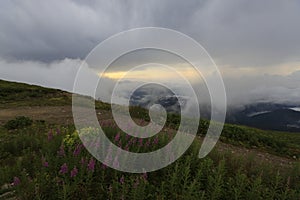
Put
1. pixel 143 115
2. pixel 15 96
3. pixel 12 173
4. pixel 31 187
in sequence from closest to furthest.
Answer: pixel 31 187 → pixel 12 173 → pixel 143 115 → pixel 15 96

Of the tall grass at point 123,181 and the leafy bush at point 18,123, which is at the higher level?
the leafy bush at point 18,123

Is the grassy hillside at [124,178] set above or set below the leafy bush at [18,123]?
below

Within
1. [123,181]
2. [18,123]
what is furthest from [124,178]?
[18,123]

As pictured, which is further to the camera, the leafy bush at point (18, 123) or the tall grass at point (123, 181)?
Result: the leafy bush at point (18, 123)

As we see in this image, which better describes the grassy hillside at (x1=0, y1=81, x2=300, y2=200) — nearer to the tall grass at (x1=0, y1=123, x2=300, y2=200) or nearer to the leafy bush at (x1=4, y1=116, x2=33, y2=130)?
the tall grass at (x1=0, y1=123, x2=300, y2=200)

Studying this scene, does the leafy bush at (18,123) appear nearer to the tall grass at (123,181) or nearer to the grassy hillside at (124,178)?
the grassy hillside at (124,178)

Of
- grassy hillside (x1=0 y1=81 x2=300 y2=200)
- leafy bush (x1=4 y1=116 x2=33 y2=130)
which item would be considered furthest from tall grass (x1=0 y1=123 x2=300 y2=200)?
leafy bush (x1=4 y1=116 x2=33 y2=130)

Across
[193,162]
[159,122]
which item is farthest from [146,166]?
[159,122]

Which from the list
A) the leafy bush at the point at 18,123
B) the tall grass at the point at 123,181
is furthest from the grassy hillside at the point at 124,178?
the leafy bush at the point at 18,123

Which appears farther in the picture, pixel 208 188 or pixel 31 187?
pixel 208 188

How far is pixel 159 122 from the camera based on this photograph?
47.2 ft

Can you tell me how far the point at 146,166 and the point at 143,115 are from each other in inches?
370

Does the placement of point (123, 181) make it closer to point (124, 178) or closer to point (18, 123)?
point (124, 178)

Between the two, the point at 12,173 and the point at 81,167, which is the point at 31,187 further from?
the point at 12,173
